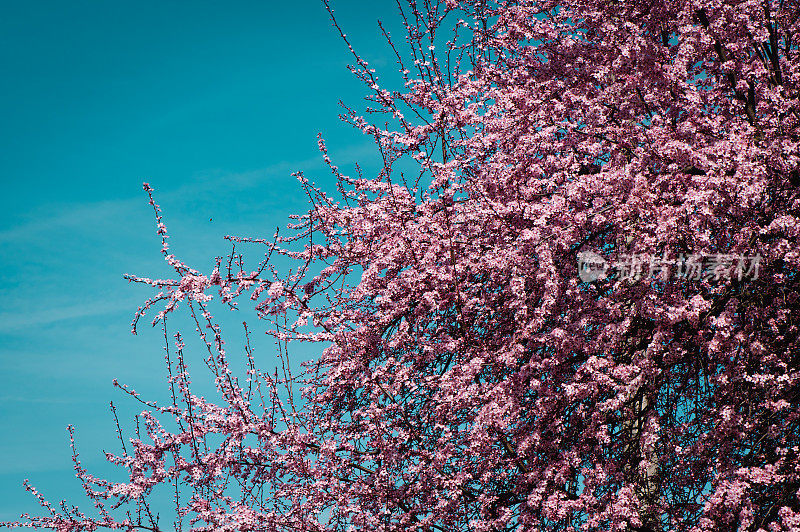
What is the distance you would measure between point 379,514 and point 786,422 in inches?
200

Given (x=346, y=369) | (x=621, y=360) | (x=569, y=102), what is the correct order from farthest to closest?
(x=569, y=102), (x=346, y=369), (x=621, y=360)

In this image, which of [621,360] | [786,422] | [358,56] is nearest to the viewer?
[786,422]

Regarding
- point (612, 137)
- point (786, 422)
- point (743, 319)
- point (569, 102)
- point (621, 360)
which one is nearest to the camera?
point (786, 422)

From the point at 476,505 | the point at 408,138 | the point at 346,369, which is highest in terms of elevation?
the point at 408,138

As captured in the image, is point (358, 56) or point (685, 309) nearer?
point (685, 309)

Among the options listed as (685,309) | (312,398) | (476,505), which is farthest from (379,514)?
(685,309)

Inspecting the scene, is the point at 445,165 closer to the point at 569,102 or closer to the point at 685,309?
the point at 569,102

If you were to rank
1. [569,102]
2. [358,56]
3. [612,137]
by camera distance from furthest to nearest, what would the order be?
1. [358,56]
2. [569,102]
3. [612,137]

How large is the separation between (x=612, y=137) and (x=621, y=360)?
319cm

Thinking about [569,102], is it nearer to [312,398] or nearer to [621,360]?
[621,360]

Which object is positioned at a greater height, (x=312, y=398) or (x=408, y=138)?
(x=408, y=138)

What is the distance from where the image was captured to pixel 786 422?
7.89 m

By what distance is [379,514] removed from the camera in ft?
31.3

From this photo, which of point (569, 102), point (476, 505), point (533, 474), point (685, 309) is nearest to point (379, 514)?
point (476, 505)
